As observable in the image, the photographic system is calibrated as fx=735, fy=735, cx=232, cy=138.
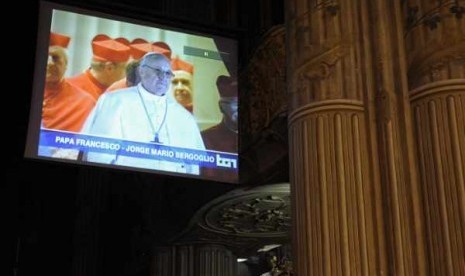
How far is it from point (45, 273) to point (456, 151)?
524 inches

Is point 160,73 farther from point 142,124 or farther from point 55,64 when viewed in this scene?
point 55,64

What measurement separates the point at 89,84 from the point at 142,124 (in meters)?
0.69

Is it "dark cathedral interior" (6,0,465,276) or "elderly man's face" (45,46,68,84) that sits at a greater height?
"elderly man's face" (45,46,68,84)

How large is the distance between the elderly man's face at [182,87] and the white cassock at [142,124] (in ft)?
0.31

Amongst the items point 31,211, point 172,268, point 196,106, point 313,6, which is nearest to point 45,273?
point 31,211

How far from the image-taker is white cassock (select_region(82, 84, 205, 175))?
7.24 meters

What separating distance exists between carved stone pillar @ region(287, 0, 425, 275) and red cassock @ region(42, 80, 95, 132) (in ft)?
8.31

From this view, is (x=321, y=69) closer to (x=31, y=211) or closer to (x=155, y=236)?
(x=155, y=236)

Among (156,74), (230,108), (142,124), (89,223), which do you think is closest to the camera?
(142,124)

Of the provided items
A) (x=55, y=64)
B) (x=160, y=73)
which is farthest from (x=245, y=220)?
(x=55, y=64)

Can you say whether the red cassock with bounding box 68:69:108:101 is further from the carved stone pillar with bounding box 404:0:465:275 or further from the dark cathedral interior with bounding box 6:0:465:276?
the carved stone pillar with bounding box 404:0:465:275

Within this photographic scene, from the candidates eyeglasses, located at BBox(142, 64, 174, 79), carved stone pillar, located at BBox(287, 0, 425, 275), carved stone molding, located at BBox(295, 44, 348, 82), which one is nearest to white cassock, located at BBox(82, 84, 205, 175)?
eyeglasses, located at BBox(142, 64, 174, 79)

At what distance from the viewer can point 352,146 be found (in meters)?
5.04

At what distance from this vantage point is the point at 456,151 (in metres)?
4.71
